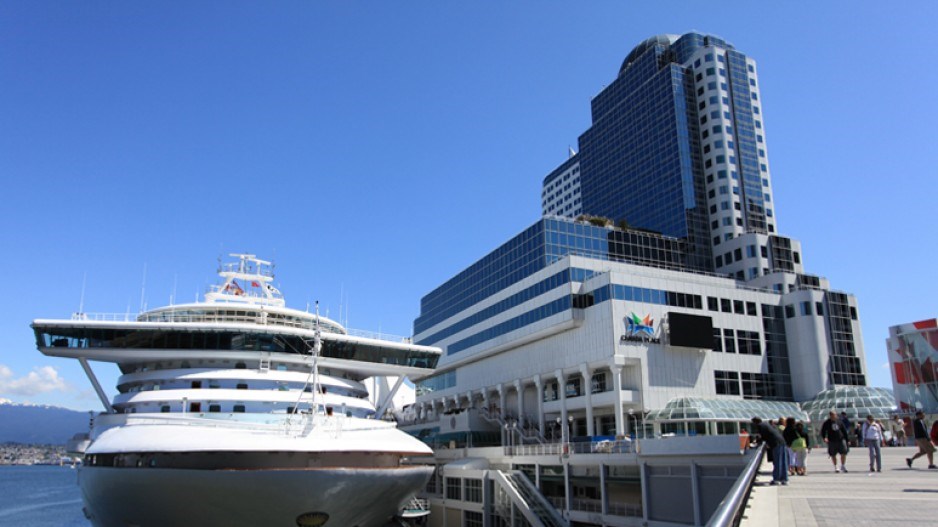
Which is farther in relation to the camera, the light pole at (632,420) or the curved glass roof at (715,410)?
the light pole at (632,420)

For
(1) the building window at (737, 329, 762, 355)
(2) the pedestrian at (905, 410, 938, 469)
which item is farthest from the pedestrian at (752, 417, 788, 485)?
(1) the building window at (737, 329, 762, 355)

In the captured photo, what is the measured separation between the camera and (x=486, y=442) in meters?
66.5

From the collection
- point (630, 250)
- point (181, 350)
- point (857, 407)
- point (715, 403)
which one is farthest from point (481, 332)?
point (181, 350)

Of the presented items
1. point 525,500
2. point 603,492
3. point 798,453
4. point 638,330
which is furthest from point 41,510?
point 798,453

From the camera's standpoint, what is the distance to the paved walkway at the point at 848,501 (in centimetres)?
929

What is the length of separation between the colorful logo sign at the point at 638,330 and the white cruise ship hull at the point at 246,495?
105 feet

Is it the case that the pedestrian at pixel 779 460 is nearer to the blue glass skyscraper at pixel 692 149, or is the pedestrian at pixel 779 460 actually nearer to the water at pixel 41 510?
the blue glass skyscraper at pixel 692 149

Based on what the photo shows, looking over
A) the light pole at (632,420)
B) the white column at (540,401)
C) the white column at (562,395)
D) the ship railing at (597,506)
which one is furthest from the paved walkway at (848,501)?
the white column at (540,401)

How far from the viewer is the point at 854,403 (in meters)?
56.6

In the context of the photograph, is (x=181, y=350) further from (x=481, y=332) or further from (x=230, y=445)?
(x=481, y=332)

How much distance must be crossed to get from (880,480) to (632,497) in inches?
926

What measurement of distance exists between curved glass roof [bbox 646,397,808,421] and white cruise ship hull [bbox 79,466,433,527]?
31.5m

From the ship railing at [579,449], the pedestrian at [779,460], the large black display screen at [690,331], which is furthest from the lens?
the large black display screen at [690,331]

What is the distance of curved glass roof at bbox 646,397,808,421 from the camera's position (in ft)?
168
